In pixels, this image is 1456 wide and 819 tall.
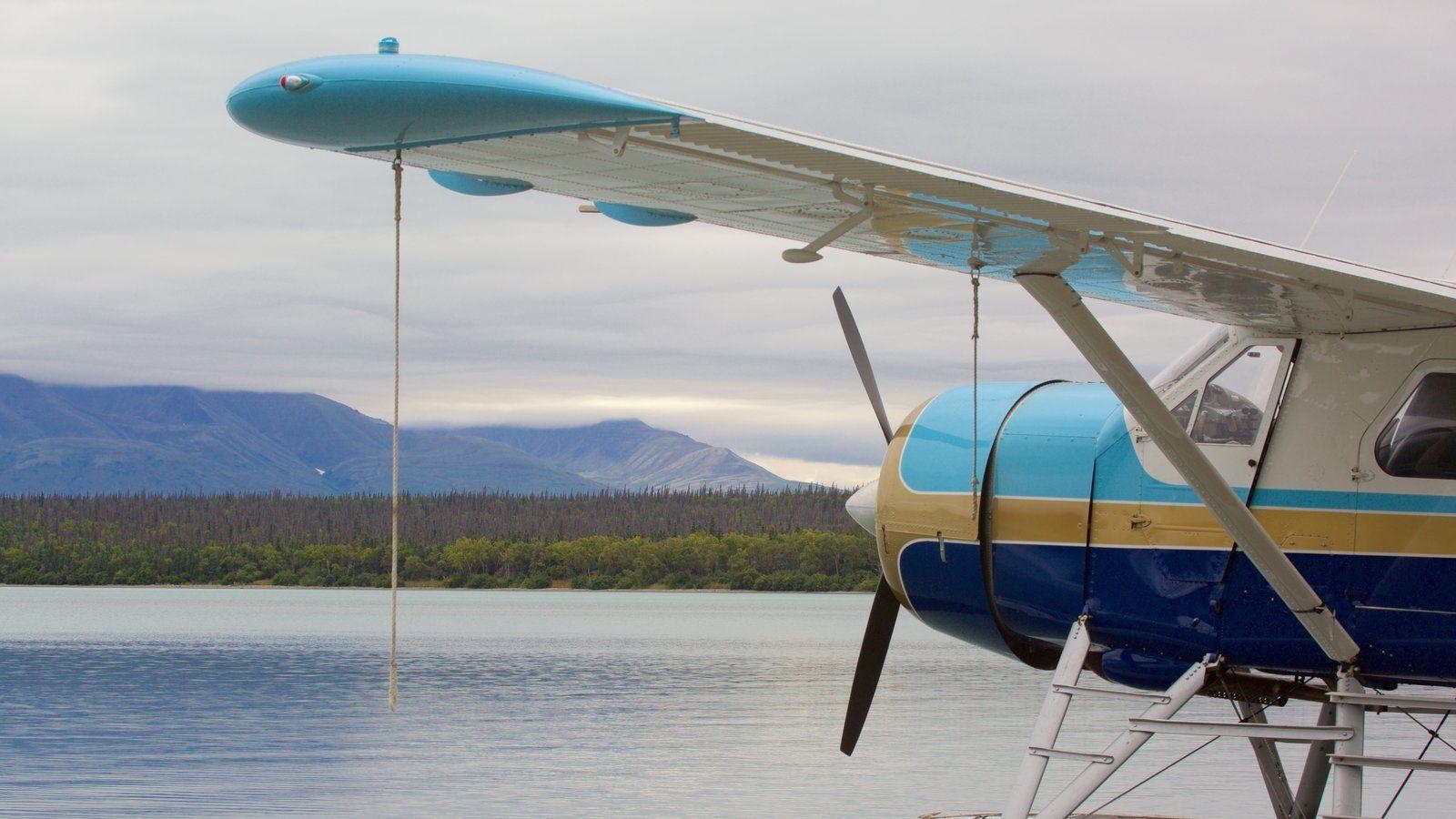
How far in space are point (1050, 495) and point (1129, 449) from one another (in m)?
0.47

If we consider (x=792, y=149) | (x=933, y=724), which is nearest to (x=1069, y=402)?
(x=792, y=149)

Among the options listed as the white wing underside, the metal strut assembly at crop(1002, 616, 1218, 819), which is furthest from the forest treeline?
the white wing underside

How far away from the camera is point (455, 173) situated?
21.1 ft

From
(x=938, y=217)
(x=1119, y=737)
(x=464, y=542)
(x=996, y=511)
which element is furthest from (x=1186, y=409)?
(x=464, y=542)

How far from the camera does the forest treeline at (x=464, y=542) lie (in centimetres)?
11275

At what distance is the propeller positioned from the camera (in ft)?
33.9

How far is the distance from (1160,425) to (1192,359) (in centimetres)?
115

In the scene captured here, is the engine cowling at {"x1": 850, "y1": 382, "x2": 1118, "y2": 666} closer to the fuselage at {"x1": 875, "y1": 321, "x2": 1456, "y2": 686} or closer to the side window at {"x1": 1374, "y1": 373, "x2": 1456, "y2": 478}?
the fuselage at {"x1": 875, "y1": 321, "x2": 1456, "y2": 686}

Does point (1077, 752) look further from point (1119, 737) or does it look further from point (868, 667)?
point (868, 667)

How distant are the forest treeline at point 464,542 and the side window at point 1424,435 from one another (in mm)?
98324

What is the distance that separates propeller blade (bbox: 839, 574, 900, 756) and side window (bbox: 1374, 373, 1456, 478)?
3.52 m

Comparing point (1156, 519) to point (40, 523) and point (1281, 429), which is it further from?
point (40, 523)

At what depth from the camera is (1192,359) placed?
27.9ft

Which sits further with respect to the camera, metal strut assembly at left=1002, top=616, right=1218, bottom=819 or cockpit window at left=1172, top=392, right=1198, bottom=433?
cockpit window at left=1172, top=392, right=1198, bottom=433
